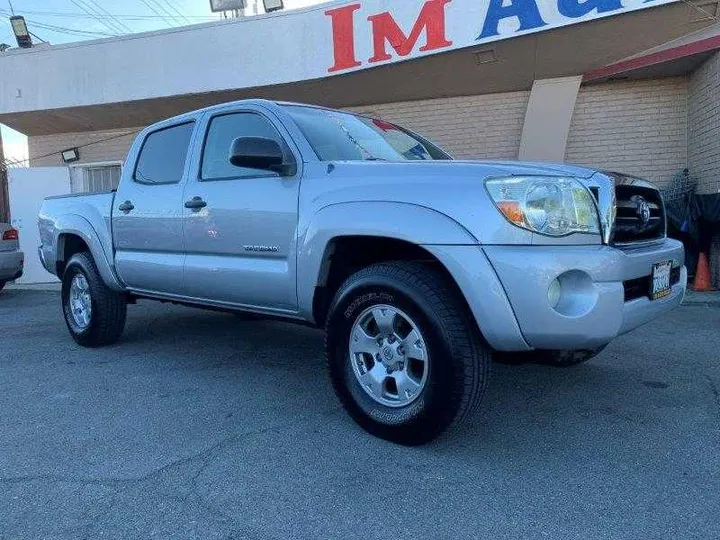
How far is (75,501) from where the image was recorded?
2654mm

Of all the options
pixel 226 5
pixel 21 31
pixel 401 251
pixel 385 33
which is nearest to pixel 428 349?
pixel 401 251

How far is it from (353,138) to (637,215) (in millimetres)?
1816

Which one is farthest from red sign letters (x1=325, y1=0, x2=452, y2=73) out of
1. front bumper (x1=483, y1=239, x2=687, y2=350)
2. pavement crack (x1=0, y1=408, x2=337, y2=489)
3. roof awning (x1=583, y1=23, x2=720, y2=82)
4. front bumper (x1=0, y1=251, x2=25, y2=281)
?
pavement crack (x1=0, y1=408, x2=337, y2=489)

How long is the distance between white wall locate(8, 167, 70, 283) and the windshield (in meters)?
9.78

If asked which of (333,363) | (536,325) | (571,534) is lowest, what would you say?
(571,534)

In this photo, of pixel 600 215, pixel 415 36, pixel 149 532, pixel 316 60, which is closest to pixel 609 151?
pixel 415 36

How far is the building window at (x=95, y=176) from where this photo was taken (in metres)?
13.0

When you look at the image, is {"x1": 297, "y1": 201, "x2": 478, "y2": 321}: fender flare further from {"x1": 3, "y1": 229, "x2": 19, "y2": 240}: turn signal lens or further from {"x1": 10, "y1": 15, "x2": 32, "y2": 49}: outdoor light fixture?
{"x1": 10, "y1": 15, "x2": 32, "y2": 49}: outdoor light fixture

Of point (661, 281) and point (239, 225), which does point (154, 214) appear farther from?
point (661, 281)

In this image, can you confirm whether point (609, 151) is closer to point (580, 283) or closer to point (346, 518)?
point (580, 283)

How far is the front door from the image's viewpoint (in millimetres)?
3695

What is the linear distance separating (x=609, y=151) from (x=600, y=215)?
23.4 ft

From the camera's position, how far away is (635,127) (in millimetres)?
9156

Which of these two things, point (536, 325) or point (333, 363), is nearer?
point (536, 325)
